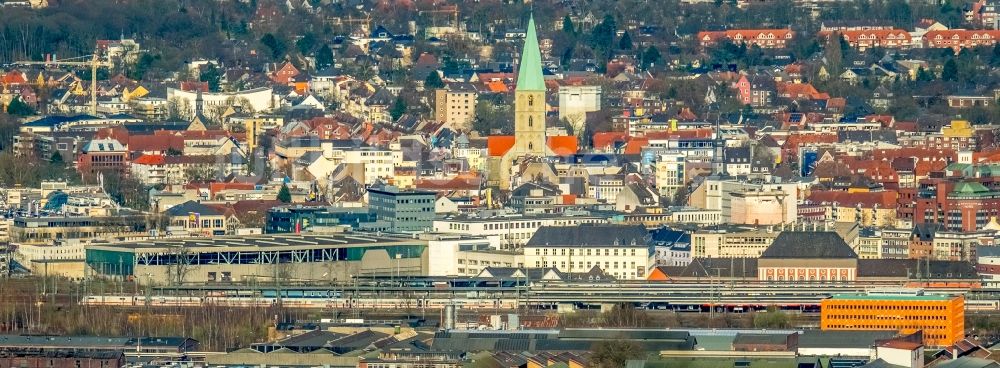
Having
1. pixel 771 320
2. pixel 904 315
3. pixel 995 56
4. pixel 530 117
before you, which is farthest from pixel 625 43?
pixel 904 315

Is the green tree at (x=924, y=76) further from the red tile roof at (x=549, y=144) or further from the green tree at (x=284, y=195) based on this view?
the green tree at (x=284, y=195)

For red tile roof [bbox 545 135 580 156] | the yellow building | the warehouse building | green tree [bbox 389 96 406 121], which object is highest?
green tree [bbox 389 96 406 121]

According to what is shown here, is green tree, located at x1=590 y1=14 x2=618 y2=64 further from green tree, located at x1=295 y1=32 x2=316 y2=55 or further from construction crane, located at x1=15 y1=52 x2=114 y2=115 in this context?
construction crane, located at x1=15 y1=52 x2=114 y2=115

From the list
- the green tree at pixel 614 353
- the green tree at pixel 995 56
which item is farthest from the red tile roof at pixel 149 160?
the green tree at pixel 614 353

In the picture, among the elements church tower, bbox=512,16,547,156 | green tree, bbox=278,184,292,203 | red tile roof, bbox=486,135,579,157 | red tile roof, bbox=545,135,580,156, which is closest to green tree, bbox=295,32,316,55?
red tile roof, bbox=486,135,579,157

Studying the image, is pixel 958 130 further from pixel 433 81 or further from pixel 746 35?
pixel 746 35

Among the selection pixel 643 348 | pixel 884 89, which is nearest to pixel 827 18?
pixel 884 89
